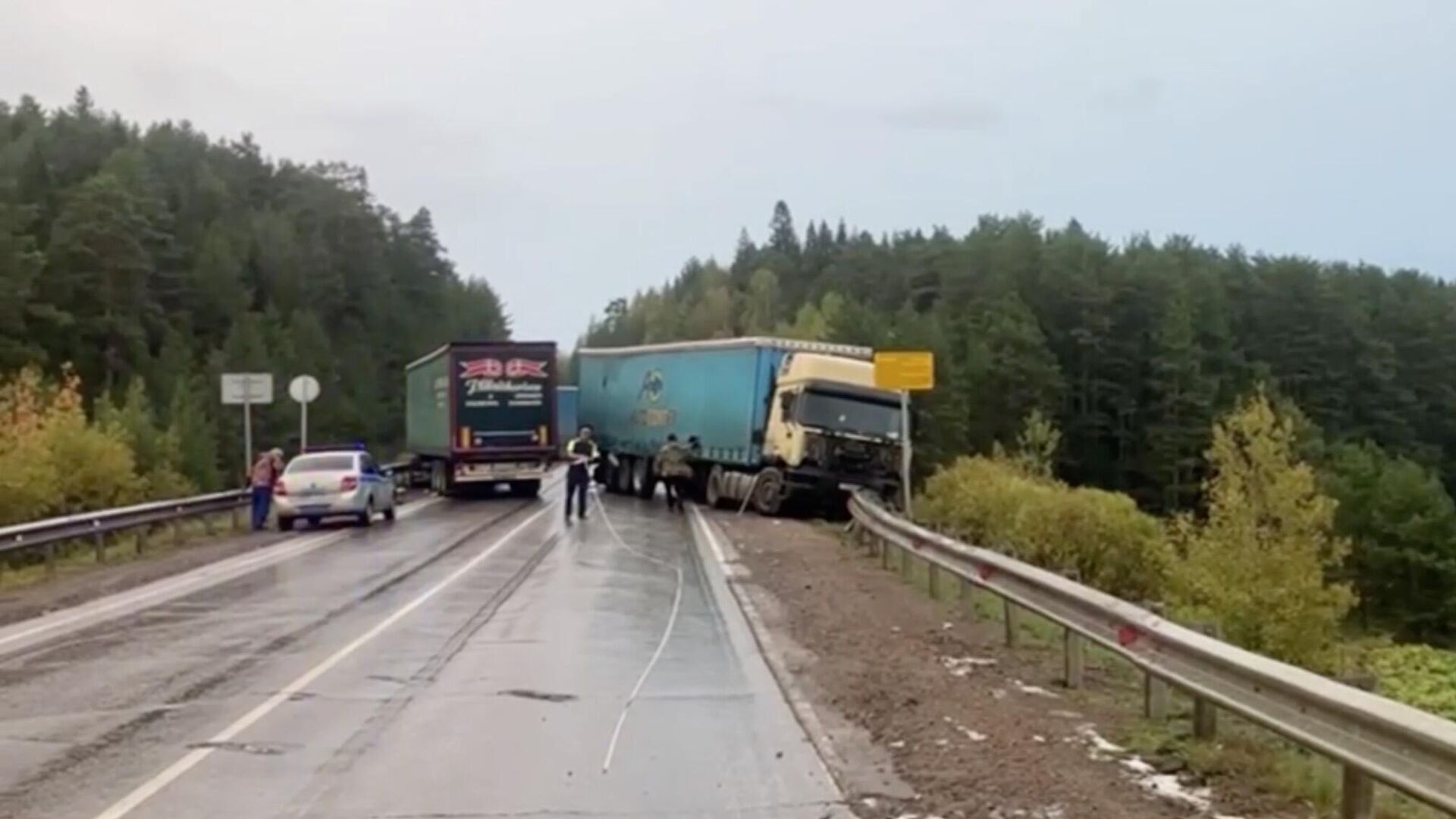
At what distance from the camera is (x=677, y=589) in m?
20.3

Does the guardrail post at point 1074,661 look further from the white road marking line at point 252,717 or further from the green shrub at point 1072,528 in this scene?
the green shrub at point 1072,528

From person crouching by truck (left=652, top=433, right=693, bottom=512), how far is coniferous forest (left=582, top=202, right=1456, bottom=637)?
48.0 metres

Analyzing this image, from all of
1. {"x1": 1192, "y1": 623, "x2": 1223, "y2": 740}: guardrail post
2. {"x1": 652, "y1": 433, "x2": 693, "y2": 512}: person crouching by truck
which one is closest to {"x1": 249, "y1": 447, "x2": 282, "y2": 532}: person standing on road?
{"x1": 652, "y1": 433, "x2": 693, "y2": 512}: person crouching by truck

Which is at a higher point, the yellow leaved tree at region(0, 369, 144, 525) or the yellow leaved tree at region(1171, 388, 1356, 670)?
the yellow leaved tree at region(0, 369, 144, 525)

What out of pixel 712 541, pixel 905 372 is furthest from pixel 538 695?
pixel 712 541

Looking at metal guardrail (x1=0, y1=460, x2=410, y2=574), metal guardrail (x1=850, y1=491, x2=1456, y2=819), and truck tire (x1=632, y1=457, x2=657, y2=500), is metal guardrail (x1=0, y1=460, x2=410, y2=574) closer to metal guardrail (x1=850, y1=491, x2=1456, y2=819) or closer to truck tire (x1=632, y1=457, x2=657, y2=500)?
truck tire (x1=632, y1=457, x2=657, y2=500)

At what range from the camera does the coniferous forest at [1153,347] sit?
110750 mm

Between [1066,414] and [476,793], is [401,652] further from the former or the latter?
[1066,414]

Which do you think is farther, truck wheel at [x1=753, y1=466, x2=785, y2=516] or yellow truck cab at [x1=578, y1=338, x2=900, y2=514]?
truck wheel at [x1=753, y1=466, x2=785, y2=516]

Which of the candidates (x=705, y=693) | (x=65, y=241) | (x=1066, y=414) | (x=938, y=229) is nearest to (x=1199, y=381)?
(x=1066, y=414)

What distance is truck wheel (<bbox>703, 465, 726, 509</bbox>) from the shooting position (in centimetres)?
4025

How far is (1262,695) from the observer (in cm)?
850

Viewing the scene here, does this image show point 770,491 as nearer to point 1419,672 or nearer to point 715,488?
point 715,488

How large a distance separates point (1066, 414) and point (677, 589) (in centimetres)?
10225
